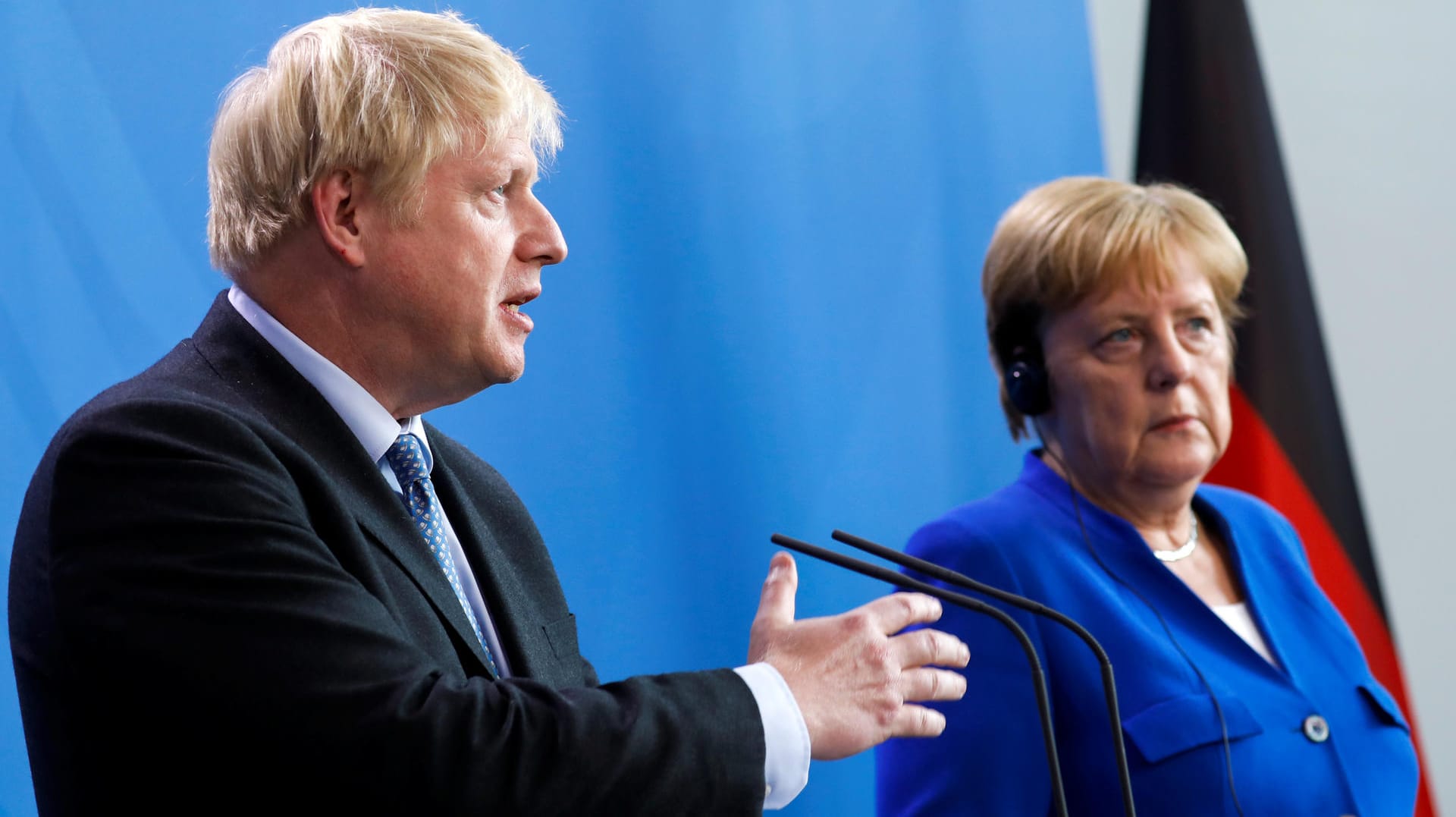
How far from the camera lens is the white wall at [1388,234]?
2658mm

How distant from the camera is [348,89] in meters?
1.17

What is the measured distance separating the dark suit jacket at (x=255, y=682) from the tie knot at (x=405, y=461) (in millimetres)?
179

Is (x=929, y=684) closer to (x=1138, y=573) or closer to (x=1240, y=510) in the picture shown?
(x=1138, y=573)


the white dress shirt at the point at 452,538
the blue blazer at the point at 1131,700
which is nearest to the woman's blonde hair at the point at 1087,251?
the blue blazer at the point at 1131,700

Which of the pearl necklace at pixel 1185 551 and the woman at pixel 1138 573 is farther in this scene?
the pearl necklace at pixel 1185 551

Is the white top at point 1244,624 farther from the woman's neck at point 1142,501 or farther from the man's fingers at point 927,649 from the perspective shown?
the man's fingers at point 927,649

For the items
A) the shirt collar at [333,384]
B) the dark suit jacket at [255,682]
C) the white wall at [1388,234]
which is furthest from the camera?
the white wall at [1388,234]

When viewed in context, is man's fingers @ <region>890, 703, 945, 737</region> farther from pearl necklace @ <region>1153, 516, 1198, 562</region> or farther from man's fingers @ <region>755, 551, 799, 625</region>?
pearl necklace @ <region>1153, 516, 1198, 562</region>

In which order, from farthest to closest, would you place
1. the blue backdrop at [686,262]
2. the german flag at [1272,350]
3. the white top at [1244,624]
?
1. the german flag at [1272,350]
2. the white top at [1244,624]
3. the blue backdrop at [686,262]

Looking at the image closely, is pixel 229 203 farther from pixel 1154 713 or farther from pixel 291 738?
pixel 1154 713

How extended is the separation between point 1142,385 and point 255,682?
1.18 meters

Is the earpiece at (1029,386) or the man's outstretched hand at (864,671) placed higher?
the earpiece at (1029,386)

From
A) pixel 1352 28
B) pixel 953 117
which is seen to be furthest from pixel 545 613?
pixel 1352 28

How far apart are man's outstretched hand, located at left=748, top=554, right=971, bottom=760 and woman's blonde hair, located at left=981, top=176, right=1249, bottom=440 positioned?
80 centimetres
